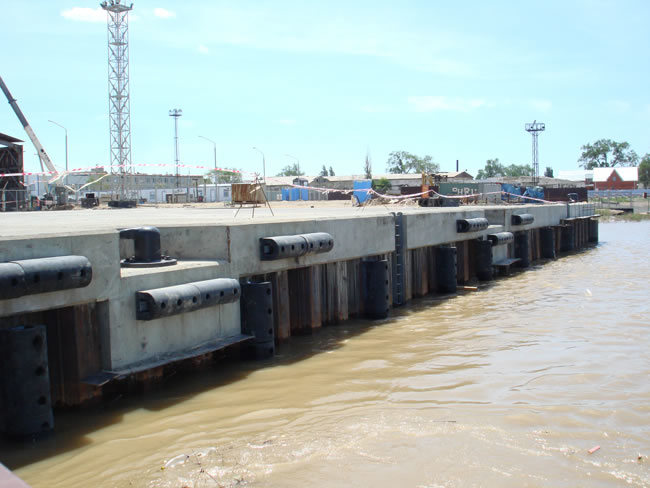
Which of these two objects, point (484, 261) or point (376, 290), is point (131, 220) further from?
point (484, 261)

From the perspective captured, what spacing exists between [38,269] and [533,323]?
904 cm

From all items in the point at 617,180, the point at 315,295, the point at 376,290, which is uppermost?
the point at 617,180

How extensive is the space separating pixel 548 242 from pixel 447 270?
1157 centimetres

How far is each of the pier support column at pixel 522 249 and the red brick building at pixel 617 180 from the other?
102 metres

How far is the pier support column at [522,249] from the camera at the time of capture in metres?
21.8

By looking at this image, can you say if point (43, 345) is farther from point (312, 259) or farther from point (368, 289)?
point (368, 289)

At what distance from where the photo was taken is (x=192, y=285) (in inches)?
314

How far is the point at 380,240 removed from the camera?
1330 cm

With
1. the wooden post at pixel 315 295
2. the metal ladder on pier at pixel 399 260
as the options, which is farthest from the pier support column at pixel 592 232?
the wooden post at pixel 315 295

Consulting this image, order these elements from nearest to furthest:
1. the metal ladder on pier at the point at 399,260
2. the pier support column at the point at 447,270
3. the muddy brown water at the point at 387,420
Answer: the muddy brown water at the point at 387,420
the metal ladder on pier at the point at 399,260
the pier support column at the point at 447,270

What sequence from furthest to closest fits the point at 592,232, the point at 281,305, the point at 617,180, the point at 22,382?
the point at 617,180, the point at 592,232, the point at 281,305, the point at 22,382

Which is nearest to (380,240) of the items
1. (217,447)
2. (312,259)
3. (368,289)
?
(368,289)

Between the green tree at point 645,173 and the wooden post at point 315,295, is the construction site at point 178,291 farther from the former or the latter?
the green tree at point 645,173

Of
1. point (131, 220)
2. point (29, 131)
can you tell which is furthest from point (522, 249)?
point (29, 131)
